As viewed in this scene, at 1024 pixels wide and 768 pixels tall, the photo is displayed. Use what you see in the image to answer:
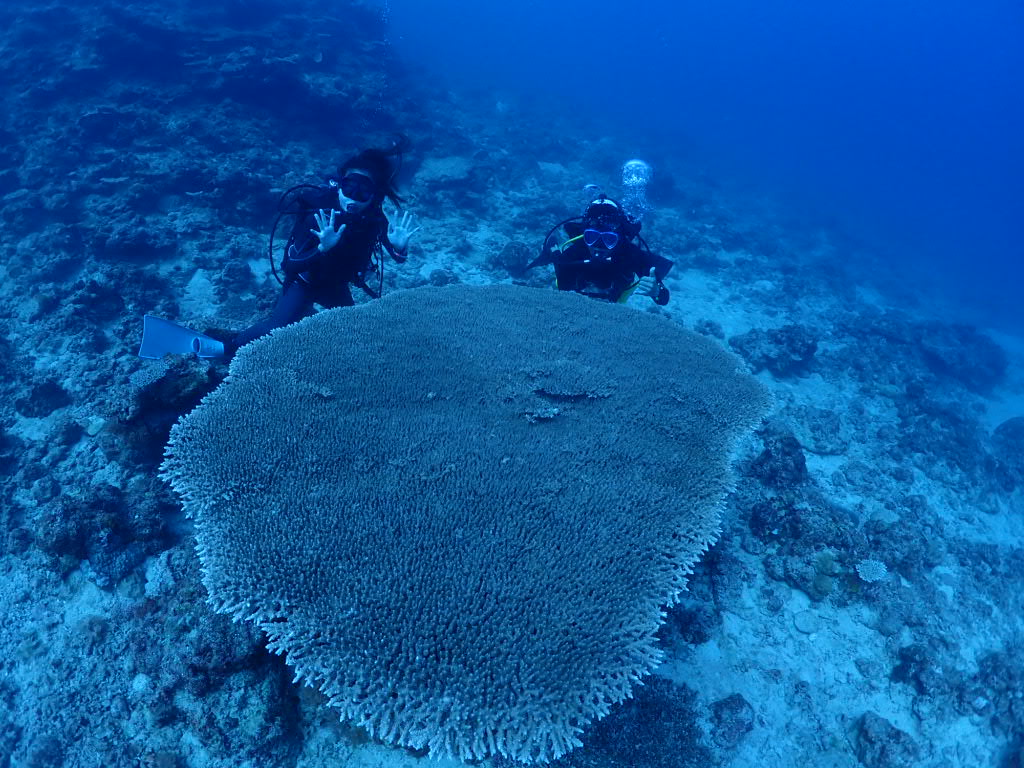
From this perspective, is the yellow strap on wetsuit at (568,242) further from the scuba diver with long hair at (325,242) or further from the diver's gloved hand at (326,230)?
the diver's gloved hand at (326,230)

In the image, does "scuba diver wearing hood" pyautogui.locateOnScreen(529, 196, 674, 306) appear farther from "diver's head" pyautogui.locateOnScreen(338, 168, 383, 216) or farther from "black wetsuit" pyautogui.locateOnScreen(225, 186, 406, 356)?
"diver's head" pyautogui.locateOnScreen(338, 168, 383, 216)

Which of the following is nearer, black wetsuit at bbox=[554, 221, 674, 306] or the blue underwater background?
the blue underwater background

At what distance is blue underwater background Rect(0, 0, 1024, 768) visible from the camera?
13.4ft

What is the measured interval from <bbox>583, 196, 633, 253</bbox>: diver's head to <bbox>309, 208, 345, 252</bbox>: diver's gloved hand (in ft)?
10.8

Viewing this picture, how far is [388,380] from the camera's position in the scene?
14.9 ft

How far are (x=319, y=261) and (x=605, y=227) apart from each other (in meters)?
3.83

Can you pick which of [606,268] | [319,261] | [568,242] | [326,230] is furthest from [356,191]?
[606,268]

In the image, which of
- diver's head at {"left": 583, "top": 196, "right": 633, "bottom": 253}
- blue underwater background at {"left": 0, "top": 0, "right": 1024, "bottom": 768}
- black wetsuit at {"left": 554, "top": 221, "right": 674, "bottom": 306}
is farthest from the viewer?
black wetsuit at {"left": 554, "top": 221, "right": 674, "bottom": 306}

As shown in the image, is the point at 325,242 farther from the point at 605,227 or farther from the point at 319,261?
the point at 605,227

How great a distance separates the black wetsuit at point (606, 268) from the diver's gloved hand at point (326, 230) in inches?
124

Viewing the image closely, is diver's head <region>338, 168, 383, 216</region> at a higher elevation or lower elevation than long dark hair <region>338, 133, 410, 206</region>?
lower

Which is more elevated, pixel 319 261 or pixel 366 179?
pixel 366 179

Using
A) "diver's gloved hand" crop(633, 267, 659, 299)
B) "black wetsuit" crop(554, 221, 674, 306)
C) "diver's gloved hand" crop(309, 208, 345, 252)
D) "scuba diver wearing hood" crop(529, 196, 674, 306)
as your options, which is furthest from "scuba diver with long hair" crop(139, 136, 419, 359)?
"diver's gloved hand" crop(633, 267, 659, 299)

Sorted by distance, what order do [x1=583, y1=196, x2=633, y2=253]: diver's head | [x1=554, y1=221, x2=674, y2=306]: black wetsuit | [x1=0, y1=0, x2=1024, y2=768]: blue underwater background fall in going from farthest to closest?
[x1=554, y1=221, x2=674, y2=306]: black wetsuit → [x1=583, y1=196, x2=633, y2=253]: diver's head → [x1=0, y1=0, x2=1024, y2=768]: blue underwater background
